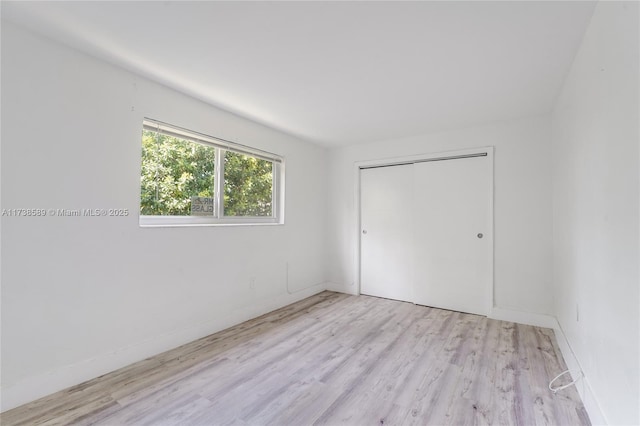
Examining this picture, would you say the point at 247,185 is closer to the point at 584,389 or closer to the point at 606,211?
the point at 606,211

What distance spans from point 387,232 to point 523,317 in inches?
71.8

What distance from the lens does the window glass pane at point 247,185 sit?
312 centimetres

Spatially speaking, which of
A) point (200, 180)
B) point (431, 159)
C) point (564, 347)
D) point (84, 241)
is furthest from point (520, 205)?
point (84, 241)

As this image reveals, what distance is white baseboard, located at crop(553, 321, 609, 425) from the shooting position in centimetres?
150

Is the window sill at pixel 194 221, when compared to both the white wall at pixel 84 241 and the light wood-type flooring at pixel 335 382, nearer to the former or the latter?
the white wall at pixel 84 241

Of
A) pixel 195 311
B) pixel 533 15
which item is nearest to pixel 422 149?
pixel 533 15

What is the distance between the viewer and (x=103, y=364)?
6.69 ft

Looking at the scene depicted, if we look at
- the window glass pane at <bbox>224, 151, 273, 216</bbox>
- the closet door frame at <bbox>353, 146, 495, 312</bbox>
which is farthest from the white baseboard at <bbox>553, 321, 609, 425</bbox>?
the window glass pane at <bbox>224, 151, 273, 216</bbox>

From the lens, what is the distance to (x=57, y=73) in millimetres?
Answer: 1864

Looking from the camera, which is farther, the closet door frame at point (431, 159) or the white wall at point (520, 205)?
the closet door frame at point (431, 159)

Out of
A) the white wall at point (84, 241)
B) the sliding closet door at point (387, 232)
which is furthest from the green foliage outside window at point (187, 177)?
the sliding closet door at point (387, 232)

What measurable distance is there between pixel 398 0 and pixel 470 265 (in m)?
3.02

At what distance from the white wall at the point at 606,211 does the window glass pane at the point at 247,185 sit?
9.72 feet

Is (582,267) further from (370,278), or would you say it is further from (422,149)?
(370,278)
